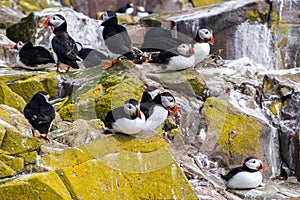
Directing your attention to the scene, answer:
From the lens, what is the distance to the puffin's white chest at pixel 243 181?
27.8 feet

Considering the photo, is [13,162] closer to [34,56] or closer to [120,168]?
[120,168]

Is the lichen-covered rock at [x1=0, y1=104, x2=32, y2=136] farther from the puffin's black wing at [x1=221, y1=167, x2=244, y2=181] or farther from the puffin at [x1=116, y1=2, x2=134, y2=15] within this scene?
the puffin at [x1=116, y1=2, x2=134, y2=15]

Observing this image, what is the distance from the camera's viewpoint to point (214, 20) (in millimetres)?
12578

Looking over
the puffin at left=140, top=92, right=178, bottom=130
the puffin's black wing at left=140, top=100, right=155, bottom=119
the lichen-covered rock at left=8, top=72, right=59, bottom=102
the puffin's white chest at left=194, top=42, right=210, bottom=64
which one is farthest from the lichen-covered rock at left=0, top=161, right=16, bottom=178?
the puffin's white chest at left=194, top=42, right=210, bottom=64

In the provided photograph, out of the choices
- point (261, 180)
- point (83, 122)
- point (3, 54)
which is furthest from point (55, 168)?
point (3, 54)

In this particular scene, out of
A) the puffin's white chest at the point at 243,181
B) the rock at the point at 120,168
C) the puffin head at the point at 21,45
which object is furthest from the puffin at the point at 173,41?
the rock at the point at 120,168

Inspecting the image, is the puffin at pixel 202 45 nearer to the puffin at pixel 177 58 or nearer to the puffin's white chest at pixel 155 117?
the puffin at pixel 177 58

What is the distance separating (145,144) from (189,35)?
6.18m

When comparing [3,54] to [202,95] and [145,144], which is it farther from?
[145,144]

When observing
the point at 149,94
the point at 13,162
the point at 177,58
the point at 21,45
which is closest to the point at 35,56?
the point at 21,45

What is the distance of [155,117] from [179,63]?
96.8 inches

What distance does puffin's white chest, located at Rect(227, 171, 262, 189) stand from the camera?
846cm

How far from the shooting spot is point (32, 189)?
5.53 metres

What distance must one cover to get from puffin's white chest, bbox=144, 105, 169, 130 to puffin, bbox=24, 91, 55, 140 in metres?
1.11
